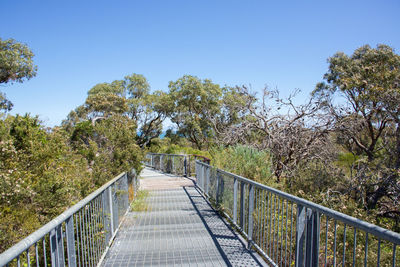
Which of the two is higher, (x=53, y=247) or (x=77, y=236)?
(x=53, y=247)

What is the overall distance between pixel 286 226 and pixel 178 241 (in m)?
2.18

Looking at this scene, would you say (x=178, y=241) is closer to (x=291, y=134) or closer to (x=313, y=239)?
(x=313, y=239)

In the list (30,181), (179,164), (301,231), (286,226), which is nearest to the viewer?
(301,231)

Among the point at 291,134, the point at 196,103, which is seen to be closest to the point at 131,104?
the point at 196,103

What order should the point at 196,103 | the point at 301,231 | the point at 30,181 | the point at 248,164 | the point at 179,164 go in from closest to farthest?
1. the point at 301,231
2. the point at 30,181
3. the point at 248,164
4. the point at 179,164
5. the point at 196,103

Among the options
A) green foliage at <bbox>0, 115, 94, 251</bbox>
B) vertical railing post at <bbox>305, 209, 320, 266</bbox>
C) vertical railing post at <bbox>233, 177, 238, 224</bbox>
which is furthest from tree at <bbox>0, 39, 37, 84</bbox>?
vertical railing post at <bbox>305, 209, 320, 266</bbox>

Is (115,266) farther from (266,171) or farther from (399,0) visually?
(399,0)

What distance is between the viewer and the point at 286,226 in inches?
118

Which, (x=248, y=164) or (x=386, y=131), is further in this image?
(x=386, y=131)

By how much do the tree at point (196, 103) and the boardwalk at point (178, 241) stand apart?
19.4 m

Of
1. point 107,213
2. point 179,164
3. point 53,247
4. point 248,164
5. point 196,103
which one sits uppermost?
point 196,103

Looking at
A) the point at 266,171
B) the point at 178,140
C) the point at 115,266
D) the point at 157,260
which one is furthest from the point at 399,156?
the point at 178,140

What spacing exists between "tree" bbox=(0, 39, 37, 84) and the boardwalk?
15024 millimetres

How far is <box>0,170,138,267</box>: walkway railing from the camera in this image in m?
1.75
